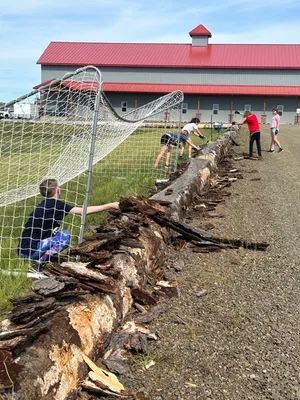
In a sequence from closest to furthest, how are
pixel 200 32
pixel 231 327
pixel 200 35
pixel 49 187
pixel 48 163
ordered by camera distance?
pixel 231 327 < pixel 49 187 < pixel 48 163 < pixel 200 32 < pixel 200 35

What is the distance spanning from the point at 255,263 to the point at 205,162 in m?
4.64

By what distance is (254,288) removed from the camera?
452 centimetres

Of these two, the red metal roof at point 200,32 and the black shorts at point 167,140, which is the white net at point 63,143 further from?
the red metal roof at point 200,32

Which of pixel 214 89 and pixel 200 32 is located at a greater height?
pixel 200 32

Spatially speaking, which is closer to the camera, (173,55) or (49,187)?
(49,187)

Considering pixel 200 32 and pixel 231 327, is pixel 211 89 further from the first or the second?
pixel 231 327

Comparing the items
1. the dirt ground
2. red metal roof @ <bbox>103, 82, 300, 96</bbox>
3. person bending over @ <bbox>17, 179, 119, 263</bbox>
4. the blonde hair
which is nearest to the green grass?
person bending over @ <bbox>17, 179, 119, 263</bbox>

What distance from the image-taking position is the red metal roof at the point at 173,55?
53.6 metres

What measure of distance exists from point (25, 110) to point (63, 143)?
126 inches

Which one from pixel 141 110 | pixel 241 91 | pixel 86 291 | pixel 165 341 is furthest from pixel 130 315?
pixel 241 91

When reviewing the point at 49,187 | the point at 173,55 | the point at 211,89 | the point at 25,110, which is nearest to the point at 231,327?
the point at 49,187

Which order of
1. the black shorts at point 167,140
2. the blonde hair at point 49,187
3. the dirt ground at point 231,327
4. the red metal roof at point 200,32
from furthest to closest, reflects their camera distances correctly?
the red metal roof at point 200,32 < the black shorts at point 167,140 < the blonde hair at point 49,187 < the dirt ground at point 231,327

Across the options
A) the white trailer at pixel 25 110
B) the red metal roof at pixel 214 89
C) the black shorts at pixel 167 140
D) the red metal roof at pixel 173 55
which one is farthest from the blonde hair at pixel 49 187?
the red metal roof at pixel 173 55

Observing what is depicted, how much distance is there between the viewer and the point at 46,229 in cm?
520
